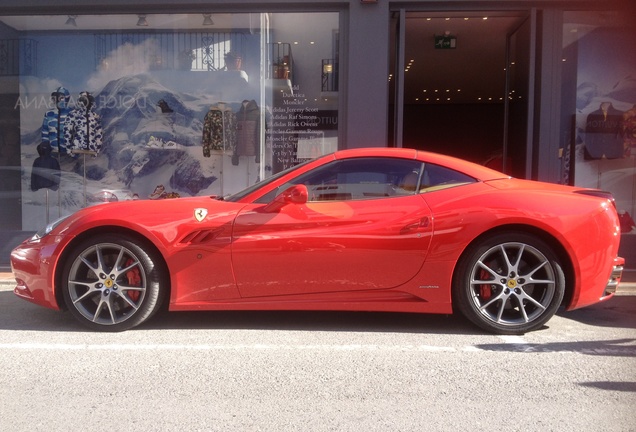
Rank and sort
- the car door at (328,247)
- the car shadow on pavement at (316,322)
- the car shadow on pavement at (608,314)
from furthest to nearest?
the car shadow on pavement at (608,314) < the car shadow on pavement at (316,322) < the car door at (328,247)

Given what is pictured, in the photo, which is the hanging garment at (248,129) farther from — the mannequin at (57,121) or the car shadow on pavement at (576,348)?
the car shadow on pavement at (576,348)

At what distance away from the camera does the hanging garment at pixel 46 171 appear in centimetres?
965

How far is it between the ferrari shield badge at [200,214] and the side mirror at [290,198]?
0.46 metres

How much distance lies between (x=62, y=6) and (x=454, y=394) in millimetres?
7477

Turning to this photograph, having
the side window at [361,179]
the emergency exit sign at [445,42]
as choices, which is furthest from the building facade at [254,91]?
the side window at [361,179]

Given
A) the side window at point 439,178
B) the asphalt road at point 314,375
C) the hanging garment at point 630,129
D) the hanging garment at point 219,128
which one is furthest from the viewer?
the hanging garment at point 219,128

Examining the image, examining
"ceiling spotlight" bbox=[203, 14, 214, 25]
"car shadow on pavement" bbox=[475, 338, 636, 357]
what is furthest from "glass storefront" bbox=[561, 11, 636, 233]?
"ceiling spotlight" bbox=[203, 14, 214, 25]

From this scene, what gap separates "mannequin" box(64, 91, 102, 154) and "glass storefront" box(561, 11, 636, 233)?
6538 mm

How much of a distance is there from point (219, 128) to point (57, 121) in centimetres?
237

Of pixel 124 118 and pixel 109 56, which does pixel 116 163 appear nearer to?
pixel 124 118

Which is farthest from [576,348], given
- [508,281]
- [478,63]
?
[478,63]

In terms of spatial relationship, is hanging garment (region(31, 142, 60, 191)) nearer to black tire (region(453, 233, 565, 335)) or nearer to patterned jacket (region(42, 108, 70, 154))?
patterned jacket (region(42, 108, 70, 154))

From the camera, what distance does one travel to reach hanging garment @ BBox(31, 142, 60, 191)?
380 inches

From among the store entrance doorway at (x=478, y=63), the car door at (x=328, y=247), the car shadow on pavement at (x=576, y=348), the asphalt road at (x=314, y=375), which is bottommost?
the asphalt road at (x=314, y=375)
